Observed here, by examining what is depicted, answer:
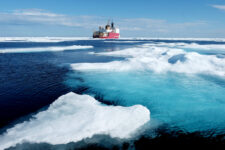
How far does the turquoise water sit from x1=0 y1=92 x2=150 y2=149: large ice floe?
37.5 inches

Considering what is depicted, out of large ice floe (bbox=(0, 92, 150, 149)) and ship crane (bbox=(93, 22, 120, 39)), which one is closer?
large ice floe (bbox=(0, 92, 150, 149))

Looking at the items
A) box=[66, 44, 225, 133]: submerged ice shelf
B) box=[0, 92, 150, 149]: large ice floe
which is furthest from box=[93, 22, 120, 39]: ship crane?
box=[0, 92, 150, 149]: large ice floe

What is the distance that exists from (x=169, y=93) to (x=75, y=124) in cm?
456

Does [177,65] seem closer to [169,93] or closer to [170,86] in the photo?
[170,86]

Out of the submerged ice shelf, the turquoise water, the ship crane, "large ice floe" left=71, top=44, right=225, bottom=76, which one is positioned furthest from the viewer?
the ship crane

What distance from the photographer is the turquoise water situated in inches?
214

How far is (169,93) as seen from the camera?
775 centimetres

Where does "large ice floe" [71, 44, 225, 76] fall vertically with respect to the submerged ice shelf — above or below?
above

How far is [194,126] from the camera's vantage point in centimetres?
507

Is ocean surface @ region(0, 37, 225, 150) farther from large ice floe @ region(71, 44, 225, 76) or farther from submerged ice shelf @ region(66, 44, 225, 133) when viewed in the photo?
large ice floe @ region(71, 44, 225, 76)

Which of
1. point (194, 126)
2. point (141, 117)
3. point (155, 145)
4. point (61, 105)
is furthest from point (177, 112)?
point (61, 105)

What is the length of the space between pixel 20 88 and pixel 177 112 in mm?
6819

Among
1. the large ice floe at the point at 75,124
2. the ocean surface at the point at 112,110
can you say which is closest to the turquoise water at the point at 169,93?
the ocean surface at the point at 112,110

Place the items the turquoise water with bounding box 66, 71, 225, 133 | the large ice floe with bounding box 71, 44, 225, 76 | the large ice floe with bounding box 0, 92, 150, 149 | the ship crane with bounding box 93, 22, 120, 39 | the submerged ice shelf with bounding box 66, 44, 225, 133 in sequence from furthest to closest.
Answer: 1. the ship crane with bounding box 93, 22, 120, 39
2. the large ice floe with bounding box 71, 44, 225, 76
3. the submerged ice shelf with bounding box 66, 44, 225, 133
4. the turquoise water with bounding box 66, 71, 225, 133
5. the large ice floe with bounding box 0, 92, 150, 149
